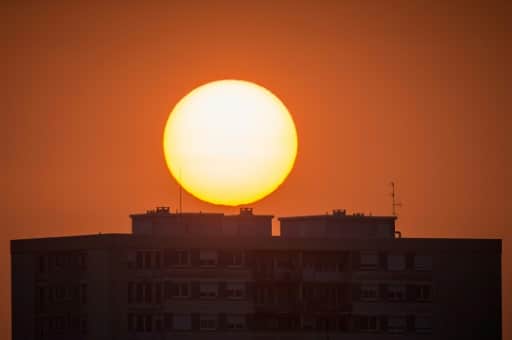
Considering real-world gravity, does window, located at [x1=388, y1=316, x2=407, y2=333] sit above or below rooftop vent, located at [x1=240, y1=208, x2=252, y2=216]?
below

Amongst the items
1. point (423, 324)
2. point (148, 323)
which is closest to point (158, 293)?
point (148, 323)

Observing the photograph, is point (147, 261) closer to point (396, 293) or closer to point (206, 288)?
point (206, 288)

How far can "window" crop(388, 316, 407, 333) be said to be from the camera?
514ft

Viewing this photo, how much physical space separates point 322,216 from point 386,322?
11134mm

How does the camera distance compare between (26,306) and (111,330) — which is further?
(26,306)

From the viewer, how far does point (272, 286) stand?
156 meters

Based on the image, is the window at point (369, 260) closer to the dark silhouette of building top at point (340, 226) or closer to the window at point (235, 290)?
the dark silhouette of building top at point (340, 226)

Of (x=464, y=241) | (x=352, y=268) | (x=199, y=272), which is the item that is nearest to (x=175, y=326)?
(x=199, y=272)

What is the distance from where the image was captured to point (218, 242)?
509ft

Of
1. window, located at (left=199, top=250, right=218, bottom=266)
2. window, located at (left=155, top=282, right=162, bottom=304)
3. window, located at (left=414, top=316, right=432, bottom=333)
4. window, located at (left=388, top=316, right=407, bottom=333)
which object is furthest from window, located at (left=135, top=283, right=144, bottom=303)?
window, located at (left=414, top=316, right=432, bottom=333)

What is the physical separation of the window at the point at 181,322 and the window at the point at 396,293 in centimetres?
1705

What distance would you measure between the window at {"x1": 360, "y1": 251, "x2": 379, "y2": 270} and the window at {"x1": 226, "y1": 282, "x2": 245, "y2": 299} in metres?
10.3

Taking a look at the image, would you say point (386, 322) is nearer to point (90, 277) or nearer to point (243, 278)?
point (243, 278)

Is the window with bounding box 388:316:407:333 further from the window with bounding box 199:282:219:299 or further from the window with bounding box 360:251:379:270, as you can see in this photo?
the window with bounding box 199:282:219:299
